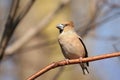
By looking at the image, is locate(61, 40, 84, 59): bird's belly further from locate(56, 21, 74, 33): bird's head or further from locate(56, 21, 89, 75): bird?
locate(56, 21, 74, 33): bird's head

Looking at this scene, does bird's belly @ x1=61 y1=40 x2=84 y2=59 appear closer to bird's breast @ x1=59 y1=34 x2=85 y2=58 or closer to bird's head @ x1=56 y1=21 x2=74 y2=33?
bird's breast @ x1=59 y1=34 x2=85 y2=58

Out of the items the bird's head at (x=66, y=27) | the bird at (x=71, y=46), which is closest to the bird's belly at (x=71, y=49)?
the bird at (x=71, y=46)

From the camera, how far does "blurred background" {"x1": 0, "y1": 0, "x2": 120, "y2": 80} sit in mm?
2979

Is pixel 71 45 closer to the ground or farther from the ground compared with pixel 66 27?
closer to the ground

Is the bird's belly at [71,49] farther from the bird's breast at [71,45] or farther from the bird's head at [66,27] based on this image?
the bird's head at [66,27]

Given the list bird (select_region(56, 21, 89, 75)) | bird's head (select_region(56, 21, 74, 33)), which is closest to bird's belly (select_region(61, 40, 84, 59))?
bird (select_region(56, 21, 89, 75))

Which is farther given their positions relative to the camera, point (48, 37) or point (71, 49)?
point (48, 37)

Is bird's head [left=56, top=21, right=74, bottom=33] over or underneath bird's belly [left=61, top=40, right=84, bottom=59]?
over

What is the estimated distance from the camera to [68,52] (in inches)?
110

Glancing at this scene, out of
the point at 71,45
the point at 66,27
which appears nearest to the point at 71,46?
the point at 71,45

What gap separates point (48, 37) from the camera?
18.4 ft

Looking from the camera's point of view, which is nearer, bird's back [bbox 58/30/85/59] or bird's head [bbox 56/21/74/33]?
bird's back [bbox 58/30/85/59]

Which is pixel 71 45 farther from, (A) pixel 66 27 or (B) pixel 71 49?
(A) pixel 66 27

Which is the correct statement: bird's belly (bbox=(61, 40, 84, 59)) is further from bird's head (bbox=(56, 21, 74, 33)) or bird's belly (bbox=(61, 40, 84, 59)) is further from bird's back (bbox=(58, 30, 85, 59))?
bird's head (bbox=(56, 21, 74, 33))
